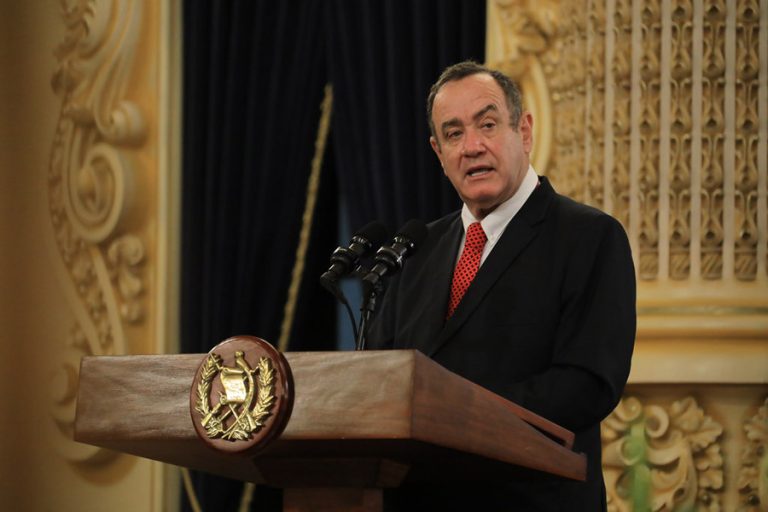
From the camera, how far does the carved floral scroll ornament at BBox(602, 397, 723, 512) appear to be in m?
3.32

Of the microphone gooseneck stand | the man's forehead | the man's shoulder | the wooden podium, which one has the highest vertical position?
the man's forehead

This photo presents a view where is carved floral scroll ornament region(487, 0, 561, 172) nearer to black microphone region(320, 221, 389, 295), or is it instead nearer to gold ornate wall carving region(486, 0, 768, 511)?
gold ornate wall carving region(486, 0, 768, 511)

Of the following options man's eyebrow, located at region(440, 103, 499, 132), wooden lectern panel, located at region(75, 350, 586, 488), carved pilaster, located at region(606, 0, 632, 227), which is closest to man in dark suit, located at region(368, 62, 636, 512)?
man's eyebrow, located at region(440, 103, 499, 132)

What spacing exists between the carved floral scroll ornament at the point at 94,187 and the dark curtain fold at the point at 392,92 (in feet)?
2.68

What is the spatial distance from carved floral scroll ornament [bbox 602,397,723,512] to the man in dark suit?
3.80 feet

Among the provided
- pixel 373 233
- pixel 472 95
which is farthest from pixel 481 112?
pixel 373 233

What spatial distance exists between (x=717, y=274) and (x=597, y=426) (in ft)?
4.48

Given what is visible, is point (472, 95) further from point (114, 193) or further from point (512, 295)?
point (114, 193)

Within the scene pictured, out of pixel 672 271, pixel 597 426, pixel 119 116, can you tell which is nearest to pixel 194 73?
pixel 119 116

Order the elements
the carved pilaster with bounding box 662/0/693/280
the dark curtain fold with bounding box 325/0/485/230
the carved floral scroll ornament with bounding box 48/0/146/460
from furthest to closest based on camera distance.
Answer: the carved floral scroll ornament with bounding box 48/0/146/460, the dark curtain fold with bounding box 325/0/485/230, the carved pilaster with bounding box 662/0/693/280

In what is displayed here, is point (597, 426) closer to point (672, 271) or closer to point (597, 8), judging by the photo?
point (672, 271)

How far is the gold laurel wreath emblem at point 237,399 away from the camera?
57.6 inches

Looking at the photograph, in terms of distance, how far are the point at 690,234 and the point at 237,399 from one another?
217cm

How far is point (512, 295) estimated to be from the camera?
215 centimetres
